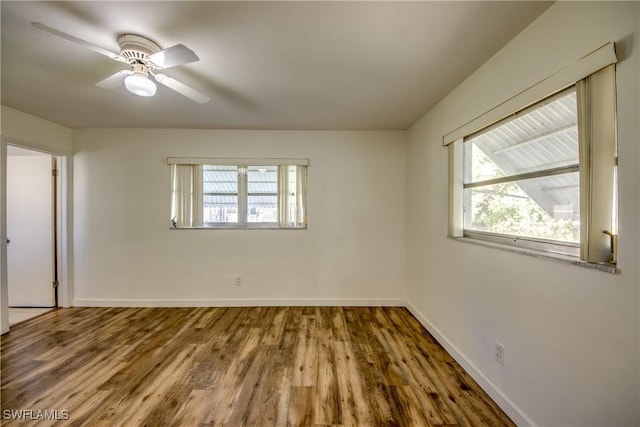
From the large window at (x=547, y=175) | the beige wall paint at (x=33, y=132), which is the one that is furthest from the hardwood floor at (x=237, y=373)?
the beige wall paint at (x=33, y=132)

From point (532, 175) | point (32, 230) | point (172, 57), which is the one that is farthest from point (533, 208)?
point (32, 230)

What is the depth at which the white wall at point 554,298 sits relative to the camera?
38.3 inches

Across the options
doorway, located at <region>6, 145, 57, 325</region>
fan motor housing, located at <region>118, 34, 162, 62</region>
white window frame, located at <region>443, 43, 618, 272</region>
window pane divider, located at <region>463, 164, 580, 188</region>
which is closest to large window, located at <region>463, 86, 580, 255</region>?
window pane divider, located at <region>463, 164, 580, 188</region>

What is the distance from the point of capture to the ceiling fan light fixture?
1541 mm

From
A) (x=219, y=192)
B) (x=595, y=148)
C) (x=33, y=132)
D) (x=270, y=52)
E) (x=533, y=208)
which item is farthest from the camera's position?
(x=219, y=192)

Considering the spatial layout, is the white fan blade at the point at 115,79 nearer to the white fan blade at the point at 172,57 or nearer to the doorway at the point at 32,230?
the white fan blade at the point at 172,57

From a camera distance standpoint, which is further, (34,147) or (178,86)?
(34,147)

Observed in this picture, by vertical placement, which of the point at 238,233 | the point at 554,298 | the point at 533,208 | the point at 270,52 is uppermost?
the point at 270,52

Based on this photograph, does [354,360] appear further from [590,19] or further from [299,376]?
[590,19]

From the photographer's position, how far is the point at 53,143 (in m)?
3.00

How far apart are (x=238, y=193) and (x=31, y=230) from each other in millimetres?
2695

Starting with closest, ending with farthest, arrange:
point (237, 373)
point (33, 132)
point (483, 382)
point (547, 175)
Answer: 1. point (547, 175)
2. point (483, 382)
3. point (237, 373)
4. point (33, 132)

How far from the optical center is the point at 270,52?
1.64 meters

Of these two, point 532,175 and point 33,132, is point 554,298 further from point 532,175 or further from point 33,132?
point 33,132
